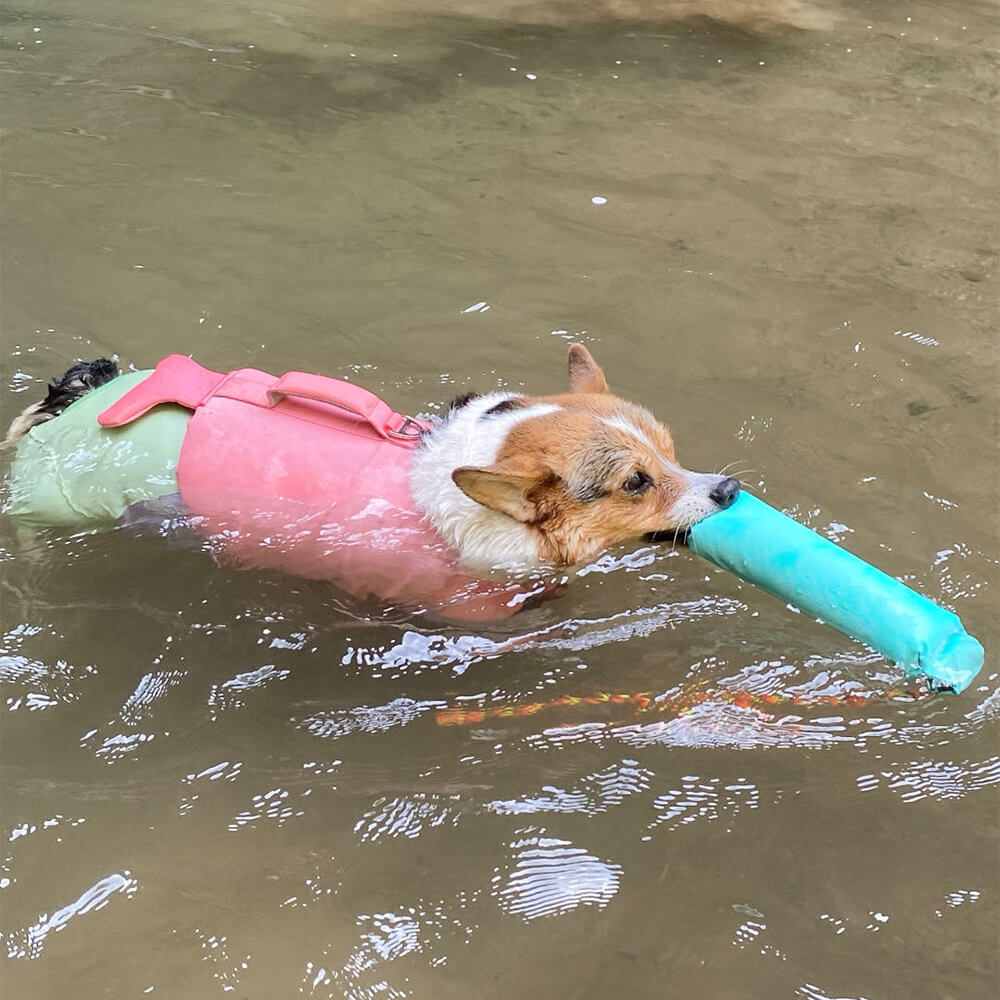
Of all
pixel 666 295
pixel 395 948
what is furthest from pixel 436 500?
pixel 666 295

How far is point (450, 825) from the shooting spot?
11.6ft

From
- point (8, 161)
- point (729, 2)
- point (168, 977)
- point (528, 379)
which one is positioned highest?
point (729, 2)

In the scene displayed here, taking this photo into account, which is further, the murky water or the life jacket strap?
the life jacket strap

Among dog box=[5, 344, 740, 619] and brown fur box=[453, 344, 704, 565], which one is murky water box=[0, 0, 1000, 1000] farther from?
brown fur box=[453, 344, 704, 565]

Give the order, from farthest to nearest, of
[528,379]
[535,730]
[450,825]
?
[528,379] < [535,730] < [450,825]

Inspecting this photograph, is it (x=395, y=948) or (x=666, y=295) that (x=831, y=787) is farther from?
(x=666, y=295)

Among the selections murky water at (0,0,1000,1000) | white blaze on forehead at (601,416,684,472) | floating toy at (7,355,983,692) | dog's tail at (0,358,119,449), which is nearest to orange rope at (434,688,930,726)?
murky water at (0,0,1000,1000)

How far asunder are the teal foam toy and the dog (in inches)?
7.2

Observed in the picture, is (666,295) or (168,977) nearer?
(168,977)

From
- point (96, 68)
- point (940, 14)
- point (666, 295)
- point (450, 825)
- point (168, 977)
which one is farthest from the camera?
point (940, 14)

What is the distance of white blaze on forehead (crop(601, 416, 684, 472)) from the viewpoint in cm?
412

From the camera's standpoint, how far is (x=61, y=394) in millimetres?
4836

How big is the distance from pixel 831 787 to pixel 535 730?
114 cm

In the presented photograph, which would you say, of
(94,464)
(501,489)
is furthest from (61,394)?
(501,489)
